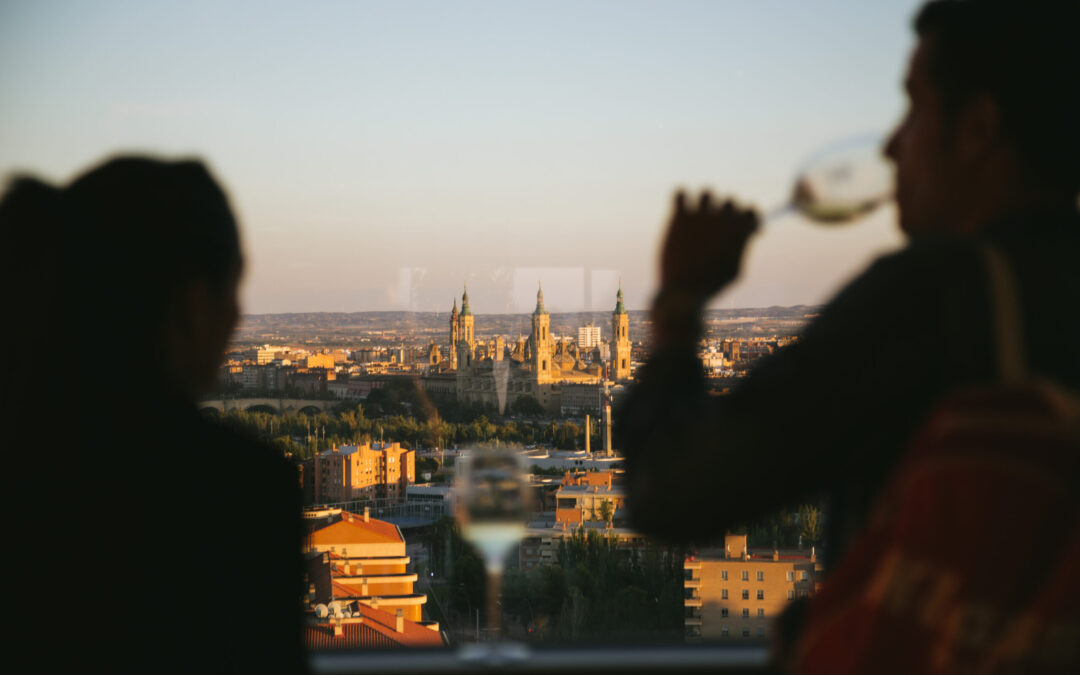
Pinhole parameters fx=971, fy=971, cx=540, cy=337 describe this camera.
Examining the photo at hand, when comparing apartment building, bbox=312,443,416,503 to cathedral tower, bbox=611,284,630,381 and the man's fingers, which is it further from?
the man's fingers

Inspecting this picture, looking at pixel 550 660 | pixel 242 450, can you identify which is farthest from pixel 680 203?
pixel 550 660

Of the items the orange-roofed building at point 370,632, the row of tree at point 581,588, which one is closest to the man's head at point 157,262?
the orange-roofed building at point 370,632

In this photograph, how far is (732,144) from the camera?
227cm

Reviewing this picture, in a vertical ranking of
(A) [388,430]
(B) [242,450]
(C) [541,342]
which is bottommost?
(A) [388,430]

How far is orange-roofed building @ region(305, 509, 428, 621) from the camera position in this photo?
6.68 feet

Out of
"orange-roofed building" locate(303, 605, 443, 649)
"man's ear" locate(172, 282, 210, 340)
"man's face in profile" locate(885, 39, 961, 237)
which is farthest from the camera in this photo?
"orange-roofed building" locate(303, 605, 443, 649)

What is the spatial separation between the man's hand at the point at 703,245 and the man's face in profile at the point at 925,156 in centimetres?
10

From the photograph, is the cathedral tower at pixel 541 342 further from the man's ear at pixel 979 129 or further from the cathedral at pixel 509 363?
the man's ear at pixel 979 129

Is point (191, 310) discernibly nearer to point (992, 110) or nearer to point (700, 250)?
point (700, 250)

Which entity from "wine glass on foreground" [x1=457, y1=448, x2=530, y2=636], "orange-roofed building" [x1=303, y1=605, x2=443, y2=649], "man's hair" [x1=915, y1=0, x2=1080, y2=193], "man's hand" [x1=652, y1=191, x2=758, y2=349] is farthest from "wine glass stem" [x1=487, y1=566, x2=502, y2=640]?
"man's hair" [x1=915, y1=0, x2=1080, y2=193]

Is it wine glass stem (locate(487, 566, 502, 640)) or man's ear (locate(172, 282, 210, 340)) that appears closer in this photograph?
man's ear (locate(172, 282, 210, 340))

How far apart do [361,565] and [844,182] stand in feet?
5.46

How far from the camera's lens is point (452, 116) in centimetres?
253

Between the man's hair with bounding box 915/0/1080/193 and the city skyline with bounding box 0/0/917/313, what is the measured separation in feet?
5.18
